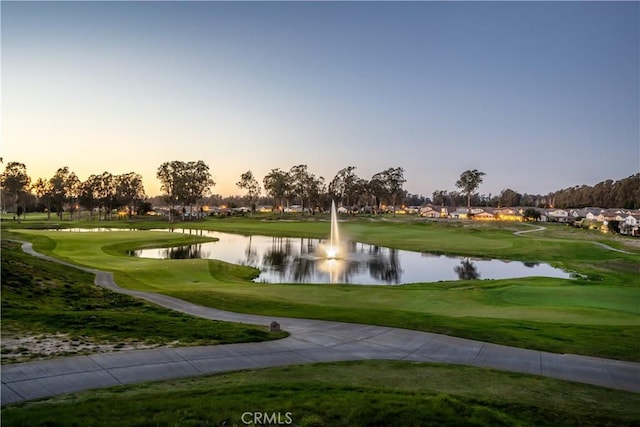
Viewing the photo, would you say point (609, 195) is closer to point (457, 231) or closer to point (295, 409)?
point (457, 231)

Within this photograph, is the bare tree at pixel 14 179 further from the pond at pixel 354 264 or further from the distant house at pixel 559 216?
the distant house at pixel 559 216

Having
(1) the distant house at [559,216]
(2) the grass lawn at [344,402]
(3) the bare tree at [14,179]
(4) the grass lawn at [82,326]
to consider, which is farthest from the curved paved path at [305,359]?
(1) the distant house at [559,216]

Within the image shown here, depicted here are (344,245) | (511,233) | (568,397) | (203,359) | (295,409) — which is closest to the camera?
(295,409)

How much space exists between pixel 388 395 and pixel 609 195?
231236 millimetres

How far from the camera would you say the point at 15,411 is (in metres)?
7.09

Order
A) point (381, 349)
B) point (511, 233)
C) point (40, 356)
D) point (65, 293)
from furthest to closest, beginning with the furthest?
point (511, 233)
point (65, 293)
point (381, 349)
point (40, 356)

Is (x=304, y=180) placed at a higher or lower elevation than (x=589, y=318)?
higher

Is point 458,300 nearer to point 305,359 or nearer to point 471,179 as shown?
point 305,359

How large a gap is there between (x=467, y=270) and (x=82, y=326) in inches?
1656

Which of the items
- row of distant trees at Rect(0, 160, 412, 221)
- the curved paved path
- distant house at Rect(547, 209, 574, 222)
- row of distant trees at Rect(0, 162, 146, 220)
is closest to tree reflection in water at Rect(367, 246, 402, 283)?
the curved paved path

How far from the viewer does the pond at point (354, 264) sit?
42125mm

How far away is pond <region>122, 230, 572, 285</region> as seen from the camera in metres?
42.1

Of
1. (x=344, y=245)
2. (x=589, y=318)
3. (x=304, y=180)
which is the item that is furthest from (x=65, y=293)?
(x=304, y=180)

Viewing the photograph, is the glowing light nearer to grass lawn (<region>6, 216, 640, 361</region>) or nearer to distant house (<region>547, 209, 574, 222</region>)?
grass lawn (<region>6, 216, 640, 361</region>)
